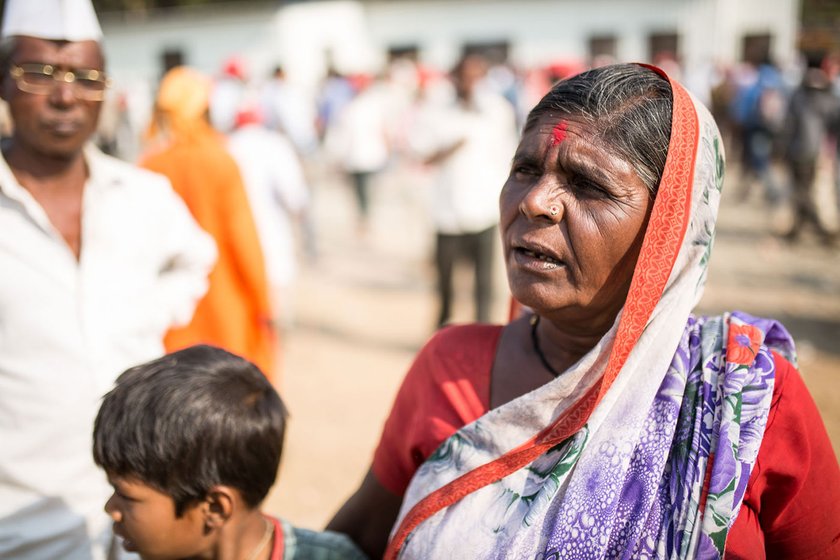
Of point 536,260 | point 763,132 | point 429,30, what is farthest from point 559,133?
point 429,30

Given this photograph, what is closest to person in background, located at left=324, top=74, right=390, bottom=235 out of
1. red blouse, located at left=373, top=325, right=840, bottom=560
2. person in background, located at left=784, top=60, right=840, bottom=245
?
person in background, located at left=784, top=60, right=840, bottom=245

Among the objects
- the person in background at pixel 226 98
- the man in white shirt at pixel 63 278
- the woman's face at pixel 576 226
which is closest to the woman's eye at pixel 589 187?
the woman's face at pixel 576 226

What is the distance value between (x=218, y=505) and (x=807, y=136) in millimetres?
8894

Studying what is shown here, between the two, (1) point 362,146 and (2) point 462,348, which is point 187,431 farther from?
(1) point 362,146

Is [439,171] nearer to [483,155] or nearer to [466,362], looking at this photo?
[483,155]

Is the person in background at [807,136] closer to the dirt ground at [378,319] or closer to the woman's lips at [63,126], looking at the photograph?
the dirt ground at [378,319]

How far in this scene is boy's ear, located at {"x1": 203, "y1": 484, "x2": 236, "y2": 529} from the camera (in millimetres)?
1570

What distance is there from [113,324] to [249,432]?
773mm

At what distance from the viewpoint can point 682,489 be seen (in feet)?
4.29

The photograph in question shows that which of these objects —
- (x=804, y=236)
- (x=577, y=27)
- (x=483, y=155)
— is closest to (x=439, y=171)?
(x=483, y=155)

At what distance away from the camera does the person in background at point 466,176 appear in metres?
5.51

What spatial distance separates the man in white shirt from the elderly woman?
100 centimetres

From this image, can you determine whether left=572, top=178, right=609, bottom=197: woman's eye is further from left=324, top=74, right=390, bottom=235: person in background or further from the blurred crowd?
left=324, top=74, right=390, bottom=235: person in background

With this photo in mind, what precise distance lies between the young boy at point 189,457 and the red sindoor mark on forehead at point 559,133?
79cm
